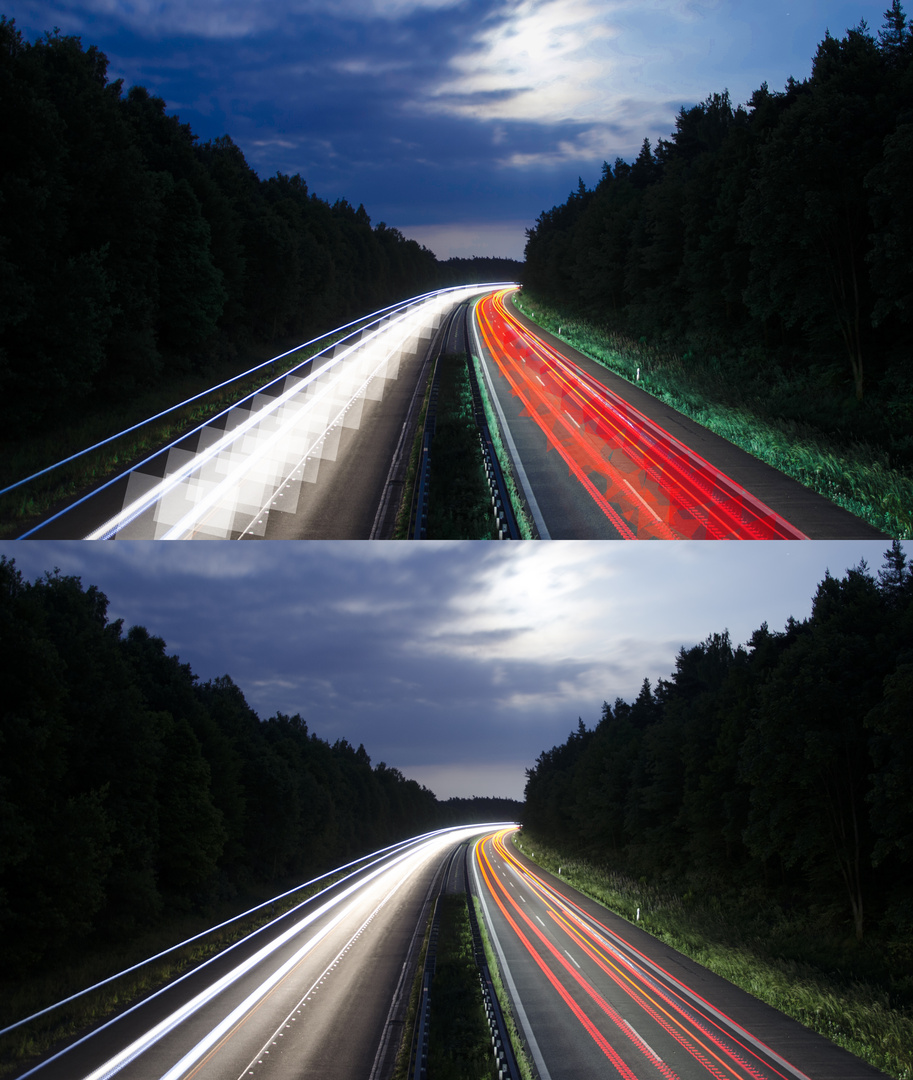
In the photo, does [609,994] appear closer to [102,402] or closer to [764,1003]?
[764,1003]

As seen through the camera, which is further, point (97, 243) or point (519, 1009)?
point (97, 243)

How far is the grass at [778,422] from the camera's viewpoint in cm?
1781

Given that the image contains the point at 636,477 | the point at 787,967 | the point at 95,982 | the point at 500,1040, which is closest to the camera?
the point at 500,1040

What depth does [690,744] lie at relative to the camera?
4191 cm

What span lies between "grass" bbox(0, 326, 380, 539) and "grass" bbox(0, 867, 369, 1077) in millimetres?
9752

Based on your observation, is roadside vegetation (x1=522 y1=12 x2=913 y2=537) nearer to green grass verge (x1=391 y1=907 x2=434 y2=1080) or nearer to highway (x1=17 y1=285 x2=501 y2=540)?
highway (x1=17 y1=285 x2=501 y2=540)

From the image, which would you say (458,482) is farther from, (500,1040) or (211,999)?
(211,999)

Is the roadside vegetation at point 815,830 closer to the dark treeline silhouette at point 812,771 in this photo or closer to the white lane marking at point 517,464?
the dark treeline silhouette at point 812,771

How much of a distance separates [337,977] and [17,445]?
674 inches

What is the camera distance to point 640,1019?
58.2ft

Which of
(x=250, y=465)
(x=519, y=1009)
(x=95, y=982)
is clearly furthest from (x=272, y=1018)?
(x=250, y=465)

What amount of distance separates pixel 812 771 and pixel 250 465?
1956 cm

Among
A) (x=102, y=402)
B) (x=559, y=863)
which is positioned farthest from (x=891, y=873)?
(x=559, y=863)

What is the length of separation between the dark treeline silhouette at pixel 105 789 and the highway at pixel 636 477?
16297 millimetres
